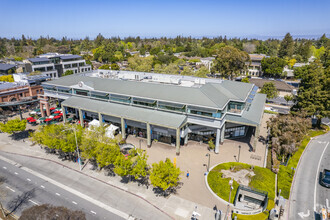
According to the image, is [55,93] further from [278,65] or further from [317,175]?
[278,65]

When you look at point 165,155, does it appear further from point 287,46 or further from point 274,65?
point 287,46

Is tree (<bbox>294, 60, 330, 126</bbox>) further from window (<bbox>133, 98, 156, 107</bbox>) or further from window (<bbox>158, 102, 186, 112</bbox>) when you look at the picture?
window (<bbox>133, 98, 156, 107</bbox>)

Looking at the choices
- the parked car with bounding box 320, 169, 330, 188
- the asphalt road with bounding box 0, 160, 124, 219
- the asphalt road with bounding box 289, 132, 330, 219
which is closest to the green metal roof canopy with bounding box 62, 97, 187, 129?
the asphalt road with bounding box 0, 160, 124, 219

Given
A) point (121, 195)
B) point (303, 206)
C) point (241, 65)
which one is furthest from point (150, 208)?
point (241, 65)

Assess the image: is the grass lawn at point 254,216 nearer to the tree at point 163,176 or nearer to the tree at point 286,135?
the tree at point 163,176

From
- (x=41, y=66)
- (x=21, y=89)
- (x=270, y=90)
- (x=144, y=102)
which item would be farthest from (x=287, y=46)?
(x=21, y=89)

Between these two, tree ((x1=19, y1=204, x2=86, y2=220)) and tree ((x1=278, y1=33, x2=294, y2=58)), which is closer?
tree ((x1=19, y1=204, x2=86, y2=220))
